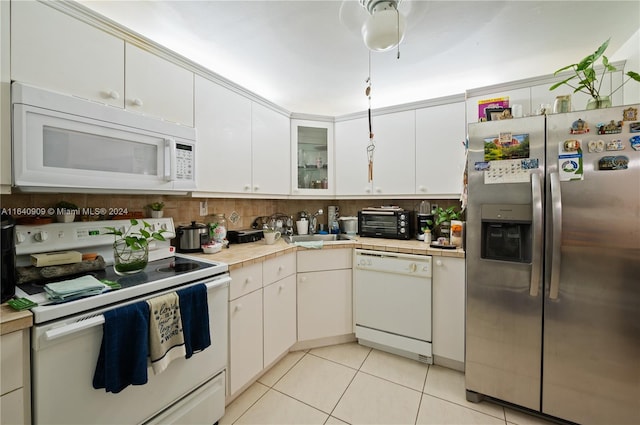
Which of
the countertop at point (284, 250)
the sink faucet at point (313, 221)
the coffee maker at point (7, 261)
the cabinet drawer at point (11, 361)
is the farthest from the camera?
the sink faucet at point (313, 221)

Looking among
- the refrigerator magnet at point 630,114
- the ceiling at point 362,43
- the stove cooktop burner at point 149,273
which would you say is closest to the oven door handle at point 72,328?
the stove cooktop burner at point 149,273

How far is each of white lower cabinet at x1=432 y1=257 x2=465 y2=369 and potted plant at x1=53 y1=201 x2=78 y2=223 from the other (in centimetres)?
236

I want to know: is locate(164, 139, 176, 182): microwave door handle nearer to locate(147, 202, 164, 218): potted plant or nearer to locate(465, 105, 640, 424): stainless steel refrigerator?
locate(147, 202, 164, 218): potted plant

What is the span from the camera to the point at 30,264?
1.24 metres

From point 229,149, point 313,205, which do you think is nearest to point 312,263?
point 313,205

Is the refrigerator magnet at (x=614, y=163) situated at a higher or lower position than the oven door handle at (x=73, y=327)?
higher

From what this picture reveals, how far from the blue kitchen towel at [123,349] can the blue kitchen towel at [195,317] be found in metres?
0.19

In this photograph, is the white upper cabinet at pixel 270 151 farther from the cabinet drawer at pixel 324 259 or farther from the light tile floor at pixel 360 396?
the light tile floor at pixel 360 396

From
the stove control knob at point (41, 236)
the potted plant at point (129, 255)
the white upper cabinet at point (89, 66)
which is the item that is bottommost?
the potted plant at point (129, 255)

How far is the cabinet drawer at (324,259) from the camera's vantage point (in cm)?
219

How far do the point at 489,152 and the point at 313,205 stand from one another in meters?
1.85

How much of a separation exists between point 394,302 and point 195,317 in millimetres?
1521

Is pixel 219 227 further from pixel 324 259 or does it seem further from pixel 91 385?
pixel 91 385

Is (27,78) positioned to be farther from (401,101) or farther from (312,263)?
(401,101)
